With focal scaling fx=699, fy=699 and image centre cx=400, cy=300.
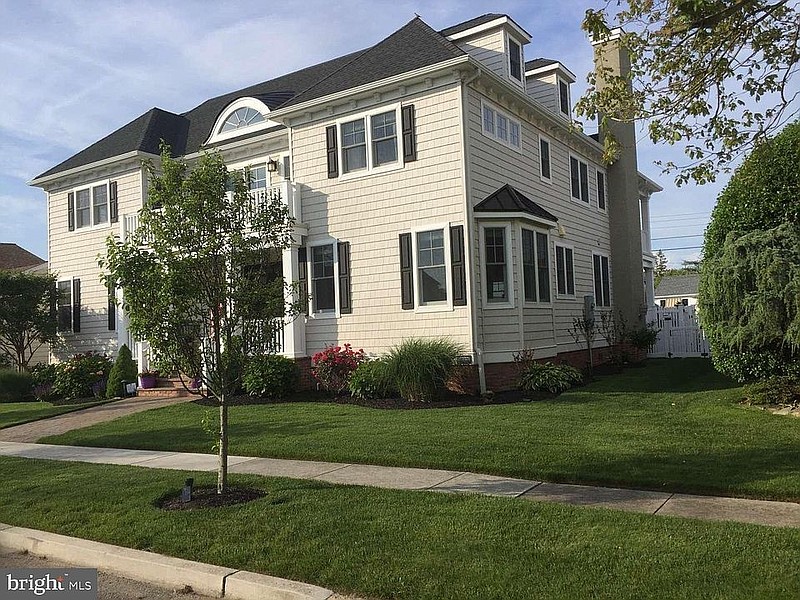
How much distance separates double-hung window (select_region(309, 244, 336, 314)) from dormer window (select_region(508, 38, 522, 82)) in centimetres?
636

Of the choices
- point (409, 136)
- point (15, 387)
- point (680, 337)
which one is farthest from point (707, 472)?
point (15, 387)

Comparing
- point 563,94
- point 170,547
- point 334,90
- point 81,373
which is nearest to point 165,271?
point 170,547

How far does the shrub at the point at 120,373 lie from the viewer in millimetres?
17703

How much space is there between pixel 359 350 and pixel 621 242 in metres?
11.1

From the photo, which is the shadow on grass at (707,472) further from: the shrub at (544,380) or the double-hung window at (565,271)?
the double-hung window at (565,271)

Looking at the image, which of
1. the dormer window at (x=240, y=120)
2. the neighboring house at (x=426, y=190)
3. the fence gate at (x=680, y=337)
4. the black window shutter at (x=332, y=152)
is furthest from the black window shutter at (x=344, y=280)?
the fence gate at (x=680, y=337)

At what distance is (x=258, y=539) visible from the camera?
18.1ft

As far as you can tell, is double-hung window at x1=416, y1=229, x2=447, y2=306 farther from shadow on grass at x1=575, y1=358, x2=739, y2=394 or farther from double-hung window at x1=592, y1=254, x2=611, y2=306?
double-hung window at x1=592, y1=254, x2=611, y2=306

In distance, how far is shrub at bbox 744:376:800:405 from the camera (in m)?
10.7

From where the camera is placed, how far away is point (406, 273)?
591 inches

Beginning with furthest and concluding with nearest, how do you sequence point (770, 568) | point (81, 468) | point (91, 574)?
point (81, 468) < point (91, 574) < point (770, 568)

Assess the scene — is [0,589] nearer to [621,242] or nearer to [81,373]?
[81,373]

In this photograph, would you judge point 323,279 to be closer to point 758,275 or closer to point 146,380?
point 146,380

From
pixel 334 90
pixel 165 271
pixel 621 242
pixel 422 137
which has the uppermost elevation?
pixel 334 90
